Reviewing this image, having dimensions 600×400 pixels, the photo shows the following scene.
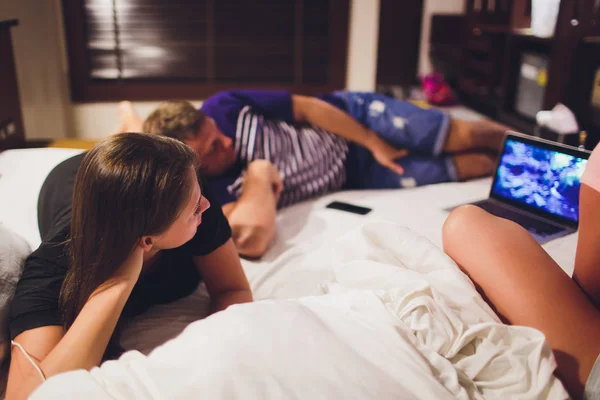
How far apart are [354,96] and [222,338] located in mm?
1652

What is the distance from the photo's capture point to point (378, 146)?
6.57 feet

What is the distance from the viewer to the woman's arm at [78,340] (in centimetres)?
78

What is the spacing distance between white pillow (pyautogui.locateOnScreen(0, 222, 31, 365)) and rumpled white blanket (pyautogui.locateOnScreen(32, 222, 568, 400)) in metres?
0.36

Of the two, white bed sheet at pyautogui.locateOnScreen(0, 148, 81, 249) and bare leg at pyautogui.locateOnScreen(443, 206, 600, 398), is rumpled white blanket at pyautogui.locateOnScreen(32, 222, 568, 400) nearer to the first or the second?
bare leg at pyautogui.locateOnScreen(443, 206, 600, 398)

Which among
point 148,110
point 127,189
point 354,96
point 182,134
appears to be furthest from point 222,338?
point 148,110

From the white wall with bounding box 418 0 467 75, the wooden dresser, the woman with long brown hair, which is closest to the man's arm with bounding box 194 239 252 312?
the woman with long brown hair

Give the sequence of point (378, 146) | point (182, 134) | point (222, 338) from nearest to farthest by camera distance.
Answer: point (222, 338) → point (182, 134) → point (378, 146)

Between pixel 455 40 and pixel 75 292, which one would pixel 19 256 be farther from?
pixel 455 40

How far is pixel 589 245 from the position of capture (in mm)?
816

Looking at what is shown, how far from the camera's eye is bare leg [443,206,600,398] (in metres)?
0.79

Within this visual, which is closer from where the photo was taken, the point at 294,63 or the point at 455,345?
the point at 455,345

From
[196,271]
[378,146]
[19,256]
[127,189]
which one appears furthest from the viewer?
[378,146]

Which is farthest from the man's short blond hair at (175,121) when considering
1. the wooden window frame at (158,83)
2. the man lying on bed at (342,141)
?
the wooden window frame at (158,83)

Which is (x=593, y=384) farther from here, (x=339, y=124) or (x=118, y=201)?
(x=339, y=124)
